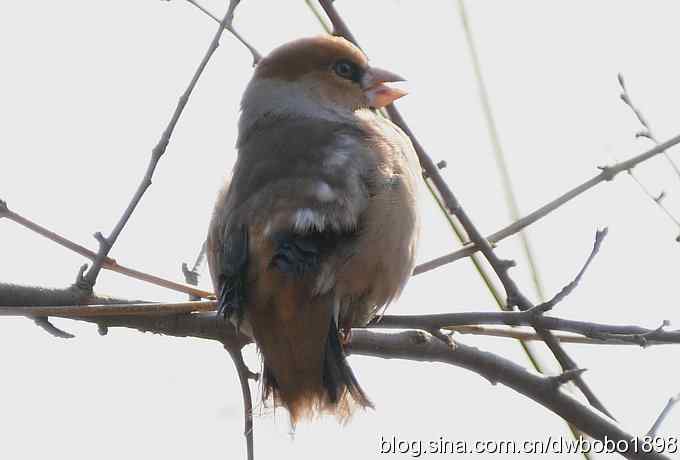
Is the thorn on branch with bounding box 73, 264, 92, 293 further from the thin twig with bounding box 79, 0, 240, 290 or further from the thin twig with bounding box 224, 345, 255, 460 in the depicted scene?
the thin twig with bounding box 224, 345, 255, 460

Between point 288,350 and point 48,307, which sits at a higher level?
point 48,307

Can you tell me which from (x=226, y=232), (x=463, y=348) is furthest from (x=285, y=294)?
(x=463, y=348)

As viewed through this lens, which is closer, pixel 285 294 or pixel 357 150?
pixel 285 294

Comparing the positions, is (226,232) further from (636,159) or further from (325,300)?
(636,159)

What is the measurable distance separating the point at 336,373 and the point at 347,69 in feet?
6.84

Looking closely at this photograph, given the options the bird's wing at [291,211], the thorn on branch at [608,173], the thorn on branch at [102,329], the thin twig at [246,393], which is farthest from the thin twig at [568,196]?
the thorn on branch at [102,329]

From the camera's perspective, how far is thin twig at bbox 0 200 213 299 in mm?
3213

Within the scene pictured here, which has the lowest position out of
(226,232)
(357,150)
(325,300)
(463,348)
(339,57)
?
(463,348)

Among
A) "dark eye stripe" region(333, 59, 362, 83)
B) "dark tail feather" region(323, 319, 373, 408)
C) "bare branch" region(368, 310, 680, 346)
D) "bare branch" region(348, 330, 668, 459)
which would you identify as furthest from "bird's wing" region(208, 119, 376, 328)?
"dark eye stripe" region(333, 59, 362, 83)

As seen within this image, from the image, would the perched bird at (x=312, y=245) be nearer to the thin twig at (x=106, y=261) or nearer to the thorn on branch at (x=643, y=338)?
the thin twig at (x=106, y=261)

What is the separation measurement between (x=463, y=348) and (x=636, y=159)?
914 mm

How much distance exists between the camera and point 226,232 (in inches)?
138

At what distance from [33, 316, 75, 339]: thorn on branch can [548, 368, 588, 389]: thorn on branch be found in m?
1.65

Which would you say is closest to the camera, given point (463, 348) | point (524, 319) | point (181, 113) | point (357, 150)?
point (524, 319)
